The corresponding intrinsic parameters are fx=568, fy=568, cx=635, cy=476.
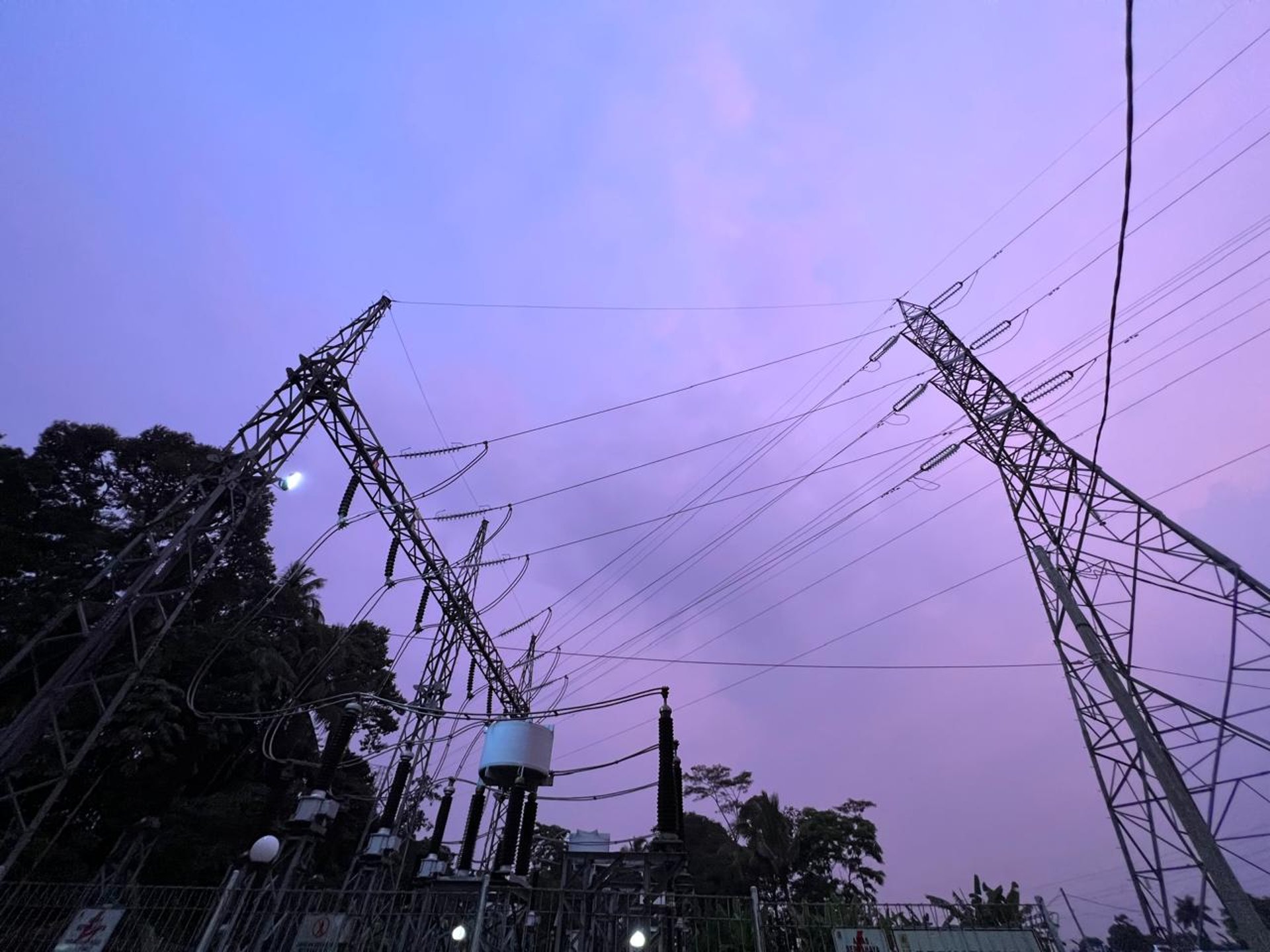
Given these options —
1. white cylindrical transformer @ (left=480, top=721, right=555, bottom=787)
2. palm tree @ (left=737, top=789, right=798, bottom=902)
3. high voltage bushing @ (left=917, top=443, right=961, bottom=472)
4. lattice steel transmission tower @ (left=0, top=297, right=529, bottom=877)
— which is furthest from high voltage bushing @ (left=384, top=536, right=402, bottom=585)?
palm tree @ (left=737, top=789, right=798, bottom=902)

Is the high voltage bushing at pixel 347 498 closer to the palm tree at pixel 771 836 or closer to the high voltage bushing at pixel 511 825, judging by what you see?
the high voltage bushing at pixel 511 825

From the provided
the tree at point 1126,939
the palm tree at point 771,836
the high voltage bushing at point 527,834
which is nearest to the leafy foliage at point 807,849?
the palm tree at point 771,836

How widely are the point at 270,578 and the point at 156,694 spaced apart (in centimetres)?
987

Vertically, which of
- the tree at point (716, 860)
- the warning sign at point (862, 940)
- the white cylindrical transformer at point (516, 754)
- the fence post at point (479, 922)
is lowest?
the fence post at point (479, 922)

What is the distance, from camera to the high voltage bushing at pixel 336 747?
401 inches

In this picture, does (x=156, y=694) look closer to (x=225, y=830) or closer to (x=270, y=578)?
(x=225, y=830)

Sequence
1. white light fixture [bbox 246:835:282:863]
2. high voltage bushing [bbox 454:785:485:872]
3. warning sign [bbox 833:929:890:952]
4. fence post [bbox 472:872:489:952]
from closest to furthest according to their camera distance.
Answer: fence post [bbox 472:872:489:952] → white light fixture [bbox 246:835:282:863] → warning sign [bbox 833:929:890:952] → high voltage bushing [bbox 454:785:485:872]

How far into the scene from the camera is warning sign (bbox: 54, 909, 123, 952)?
387 inches

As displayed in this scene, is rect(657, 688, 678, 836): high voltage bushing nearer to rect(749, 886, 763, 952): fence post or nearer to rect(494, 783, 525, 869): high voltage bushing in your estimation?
rect(749, 886, 763, 952): fence post

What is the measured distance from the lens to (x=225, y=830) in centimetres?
2342

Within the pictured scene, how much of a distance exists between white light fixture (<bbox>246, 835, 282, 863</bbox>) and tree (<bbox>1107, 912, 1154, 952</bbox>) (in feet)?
43.1

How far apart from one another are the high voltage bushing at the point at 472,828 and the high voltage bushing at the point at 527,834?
3198 mm

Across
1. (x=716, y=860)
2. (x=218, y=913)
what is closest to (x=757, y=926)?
(x=218, y=913)

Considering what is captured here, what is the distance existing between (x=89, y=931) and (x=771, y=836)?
30710 mm
